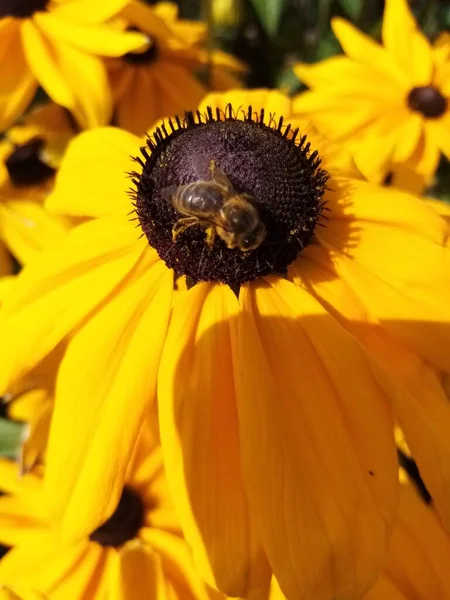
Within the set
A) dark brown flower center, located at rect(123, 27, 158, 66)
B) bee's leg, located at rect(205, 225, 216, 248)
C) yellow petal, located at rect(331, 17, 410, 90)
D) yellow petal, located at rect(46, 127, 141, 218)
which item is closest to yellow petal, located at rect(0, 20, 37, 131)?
yellow petal, located at rect(46, 127, 141, 218)

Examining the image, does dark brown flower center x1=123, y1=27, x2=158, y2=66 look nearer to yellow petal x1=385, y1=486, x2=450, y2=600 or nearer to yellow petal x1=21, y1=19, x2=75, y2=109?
yellow petal x1=21, y1=19, x2=75, y2=109

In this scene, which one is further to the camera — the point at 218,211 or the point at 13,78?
the point at 13,78

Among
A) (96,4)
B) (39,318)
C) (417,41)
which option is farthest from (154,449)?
(417,41)

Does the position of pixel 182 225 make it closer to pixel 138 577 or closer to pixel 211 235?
pixel 211 235

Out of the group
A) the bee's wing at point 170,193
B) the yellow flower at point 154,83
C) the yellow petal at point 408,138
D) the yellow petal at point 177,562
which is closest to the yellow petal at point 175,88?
the yellow flower at point 154,83

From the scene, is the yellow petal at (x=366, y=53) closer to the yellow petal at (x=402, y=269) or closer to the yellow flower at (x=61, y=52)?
the yellow flower at (x=61, y=52)

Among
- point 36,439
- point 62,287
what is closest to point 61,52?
point 62,287
